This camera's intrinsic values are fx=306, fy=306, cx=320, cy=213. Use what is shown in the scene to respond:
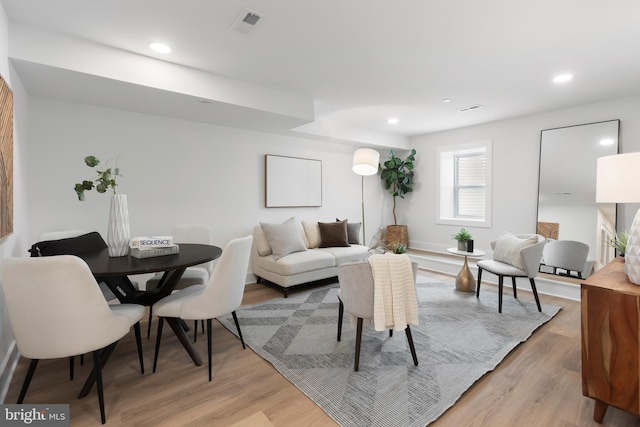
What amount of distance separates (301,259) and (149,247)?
6.42 ft

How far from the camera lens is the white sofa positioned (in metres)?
3.78

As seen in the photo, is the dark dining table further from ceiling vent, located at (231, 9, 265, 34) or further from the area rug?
ceiling vent, located at (231, 9, 265, 34)

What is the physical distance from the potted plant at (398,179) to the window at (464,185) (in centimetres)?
58

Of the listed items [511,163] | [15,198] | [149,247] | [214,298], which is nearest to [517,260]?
[511,163]

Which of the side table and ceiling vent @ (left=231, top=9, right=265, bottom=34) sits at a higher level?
ceiling vent @ (left=231, top=9, right=265, bottom=34)

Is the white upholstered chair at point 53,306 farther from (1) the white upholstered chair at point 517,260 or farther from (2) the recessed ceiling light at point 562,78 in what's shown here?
(2) the recessed ceiling light at point 562,78

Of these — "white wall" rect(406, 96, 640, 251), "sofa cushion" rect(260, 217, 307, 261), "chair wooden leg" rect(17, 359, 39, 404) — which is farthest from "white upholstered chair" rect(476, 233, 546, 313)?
"chair wooden leg" rect(17, 359, 39, 404)

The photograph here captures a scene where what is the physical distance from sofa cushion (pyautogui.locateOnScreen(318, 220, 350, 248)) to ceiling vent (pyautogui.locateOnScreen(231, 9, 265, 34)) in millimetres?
2932

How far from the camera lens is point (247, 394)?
1.92 m

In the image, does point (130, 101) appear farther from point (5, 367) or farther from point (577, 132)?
point (577, 132)

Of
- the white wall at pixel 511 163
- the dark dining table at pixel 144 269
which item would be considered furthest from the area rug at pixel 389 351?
the white wall at pixel 511 163

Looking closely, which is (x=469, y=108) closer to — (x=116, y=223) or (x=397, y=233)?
(x=397, y=233)

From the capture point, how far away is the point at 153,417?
172 cm

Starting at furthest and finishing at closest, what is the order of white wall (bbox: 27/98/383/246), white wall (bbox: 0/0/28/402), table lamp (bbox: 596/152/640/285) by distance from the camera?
white wall (bbox: 27/98/383/246), table lamp (bbox: 596/152/640/285), white wall (bbox: 0/0/28/402)
